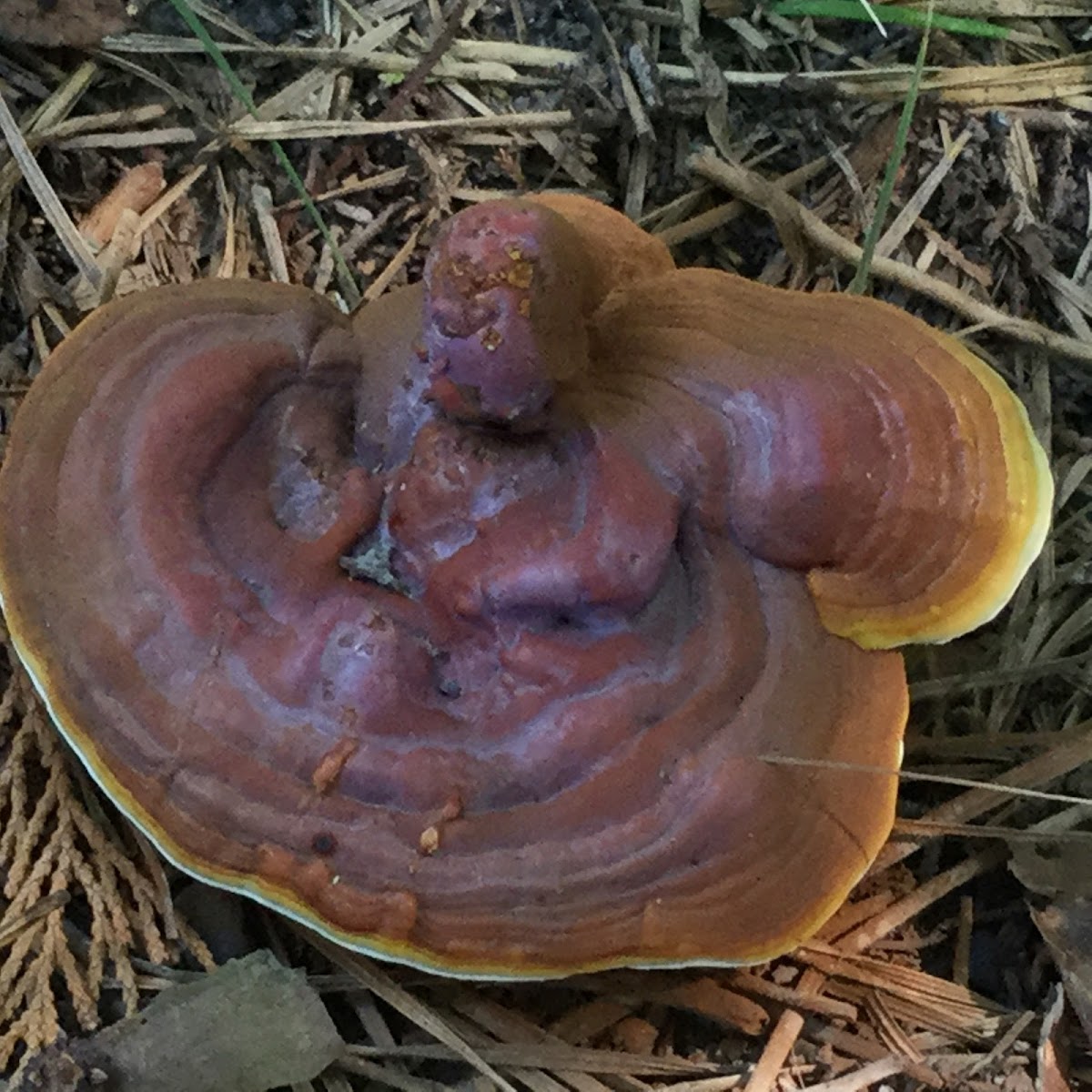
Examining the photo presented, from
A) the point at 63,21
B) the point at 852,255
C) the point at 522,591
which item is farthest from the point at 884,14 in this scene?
the point at 63,21

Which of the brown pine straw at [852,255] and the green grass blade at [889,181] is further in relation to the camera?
the brown pine straw at [852,255]

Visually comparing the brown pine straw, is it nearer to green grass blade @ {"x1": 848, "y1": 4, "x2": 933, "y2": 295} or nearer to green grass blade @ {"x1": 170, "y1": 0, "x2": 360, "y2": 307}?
green grass blade @ {"x1": 848, "y1": 4, "x2": 933, "y2": 295}

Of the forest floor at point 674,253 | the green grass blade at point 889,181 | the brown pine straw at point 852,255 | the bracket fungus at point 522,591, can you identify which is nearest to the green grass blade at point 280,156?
the forest floor at point 674,253

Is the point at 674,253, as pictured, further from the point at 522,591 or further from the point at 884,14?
the point at 522,591

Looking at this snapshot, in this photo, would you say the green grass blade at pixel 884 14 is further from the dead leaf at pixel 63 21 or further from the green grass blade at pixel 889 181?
the dead leaf at pixel 63 21

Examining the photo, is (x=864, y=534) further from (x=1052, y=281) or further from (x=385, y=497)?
(x=1052, y=281)

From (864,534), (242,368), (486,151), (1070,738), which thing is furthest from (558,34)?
(1070,738)
